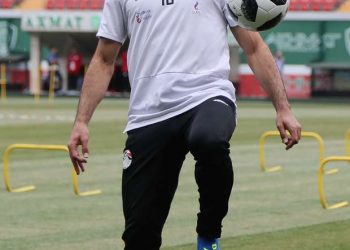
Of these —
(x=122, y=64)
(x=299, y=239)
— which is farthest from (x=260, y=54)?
(x=122, y=64)

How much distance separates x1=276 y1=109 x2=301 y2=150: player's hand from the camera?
21.0 ft

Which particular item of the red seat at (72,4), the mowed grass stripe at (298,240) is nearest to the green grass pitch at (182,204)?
the mowed grass stripe at (298,240)

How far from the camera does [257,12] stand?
21.7ft

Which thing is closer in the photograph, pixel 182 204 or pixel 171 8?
pixel 171 8

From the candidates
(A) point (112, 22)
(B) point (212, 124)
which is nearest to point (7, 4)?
(A) point (112, 22)

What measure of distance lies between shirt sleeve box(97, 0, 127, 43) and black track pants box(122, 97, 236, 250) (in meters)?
0.59

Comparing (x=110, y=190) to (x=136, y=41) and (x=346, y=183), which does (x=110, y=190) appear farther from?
(x=136, y=41)

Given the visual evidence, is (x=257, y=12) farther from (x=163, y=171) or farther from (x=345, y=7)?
(x=345, y=7)

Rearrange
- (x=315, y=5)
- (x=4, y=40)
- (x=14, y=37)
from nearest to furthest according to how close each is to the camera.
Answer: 1. (x=315, y=5)
2. (x=4, y=40)
3. (x=14, y=37)

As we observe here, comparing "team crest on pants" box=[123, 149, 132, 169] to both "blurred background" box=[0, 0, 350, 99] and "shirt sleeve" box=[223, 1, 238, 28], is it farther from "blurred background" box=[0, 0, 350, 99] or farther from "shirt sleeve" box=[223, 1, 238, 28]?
"blurred background" box=[0, 0, 350, 99]

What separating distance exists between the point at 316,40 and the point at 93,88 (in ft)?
153

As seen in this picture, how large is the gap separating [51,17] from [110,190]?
136ft

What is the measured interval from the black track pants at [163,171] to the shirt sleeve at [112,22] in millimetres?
594

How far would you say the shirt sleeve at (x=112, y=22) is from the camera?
6680 millimetres
